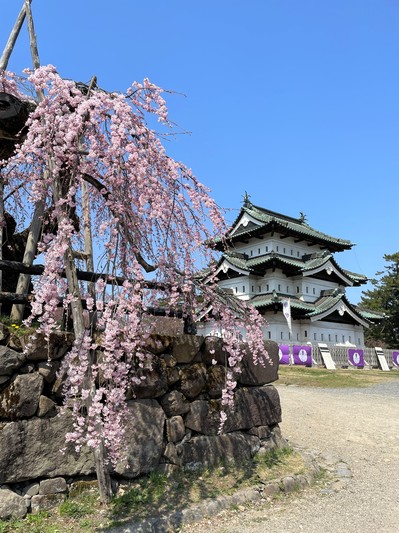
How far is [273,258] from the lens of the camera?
32531 millimetres

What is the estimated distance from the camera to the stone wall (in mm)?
4422

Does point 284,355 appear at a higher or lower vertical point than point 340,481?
higher

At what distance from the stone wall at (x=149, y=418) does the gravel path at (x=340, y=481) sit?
1070mm

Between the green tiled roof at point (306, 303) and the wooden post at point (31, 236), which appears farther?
the green tiled roof at point (306, 303)

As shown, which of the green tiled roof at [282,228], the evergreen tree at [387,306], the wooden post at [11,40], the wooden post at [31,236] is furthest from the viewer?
the evergreen tree at [387,306]

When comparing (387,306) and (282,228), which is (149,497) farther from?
(387,306)

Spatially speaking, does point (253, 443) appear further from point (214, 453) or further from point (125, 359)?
point (125, 359)

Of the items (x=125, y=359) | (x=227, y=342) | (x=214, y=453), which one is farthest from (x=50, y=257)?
(x=214, y=453)

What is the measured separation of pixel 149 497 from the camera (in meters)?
4.86

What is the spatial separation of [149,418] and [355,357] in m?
29.6

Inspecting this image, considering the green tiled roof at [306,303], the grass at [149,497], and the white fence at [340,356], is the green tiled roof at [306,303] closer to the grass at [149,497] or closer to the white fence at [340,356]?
the white fence at [340,356]

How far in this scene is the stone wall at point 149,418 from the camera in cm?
442

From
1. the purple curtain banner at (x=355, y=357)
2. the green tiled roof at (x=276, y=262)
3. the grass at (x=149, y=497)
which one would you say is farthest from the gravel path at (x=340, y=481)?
the green tiled roof at (x=276, y=262)

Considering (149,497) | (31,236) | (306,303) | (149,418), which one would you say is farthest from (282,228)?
(149,497)
